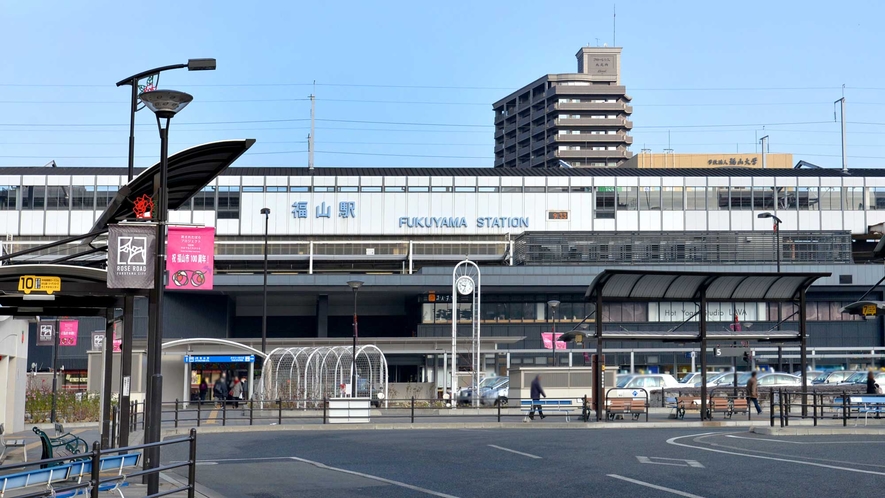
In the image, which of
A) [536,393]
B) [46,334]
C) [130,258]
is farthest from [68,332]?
[130,258]

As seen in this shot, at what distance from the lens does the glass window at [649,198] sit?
81.3 metres

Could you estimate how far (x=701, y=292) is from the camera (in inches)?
1275

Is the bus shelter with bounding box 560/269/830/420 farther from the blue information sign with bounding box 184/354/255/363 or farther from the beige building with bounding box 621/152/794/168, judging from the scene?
the beige building with bounding box 621/152/794/168

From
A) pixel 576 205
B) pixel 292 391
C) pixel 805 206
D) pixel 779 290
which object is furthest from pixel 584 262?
pixel 779 290

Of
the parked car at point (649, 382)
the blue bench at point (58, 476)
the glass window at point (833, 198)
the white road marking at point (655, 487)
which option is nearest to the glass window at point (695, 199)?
the glass window at point (833, 198)

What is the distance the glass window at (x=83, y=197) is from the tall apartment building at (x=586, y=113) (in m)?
74.4

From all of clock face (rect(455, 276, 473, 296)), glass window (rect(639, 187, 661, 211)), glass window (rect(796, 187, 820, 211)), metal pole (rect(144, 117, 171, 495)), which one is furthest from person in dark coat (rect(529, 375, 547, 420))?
glass window (rect(796, 187, 820, 211))

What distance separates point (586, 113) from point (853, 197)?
63.0 meters

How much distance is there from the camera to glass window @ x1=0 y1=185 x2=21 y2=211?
78.1 metres

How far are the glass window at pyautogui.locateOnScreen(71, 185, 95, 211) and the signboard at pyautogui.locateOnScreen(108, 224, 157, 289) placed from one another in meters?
66.3

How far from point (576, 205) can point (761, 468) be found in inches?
2515

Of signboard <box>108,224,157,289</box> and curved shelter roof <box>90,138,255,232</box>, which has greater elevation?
curved shelter roof <box>90,138,255,232</box>

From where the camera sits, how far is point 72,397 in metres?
40.3

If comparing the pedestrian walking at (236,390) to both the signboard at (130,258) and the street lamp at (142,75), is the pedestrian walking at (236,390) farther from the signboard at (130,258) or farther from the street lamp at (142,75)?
the signboard at (130,258)
